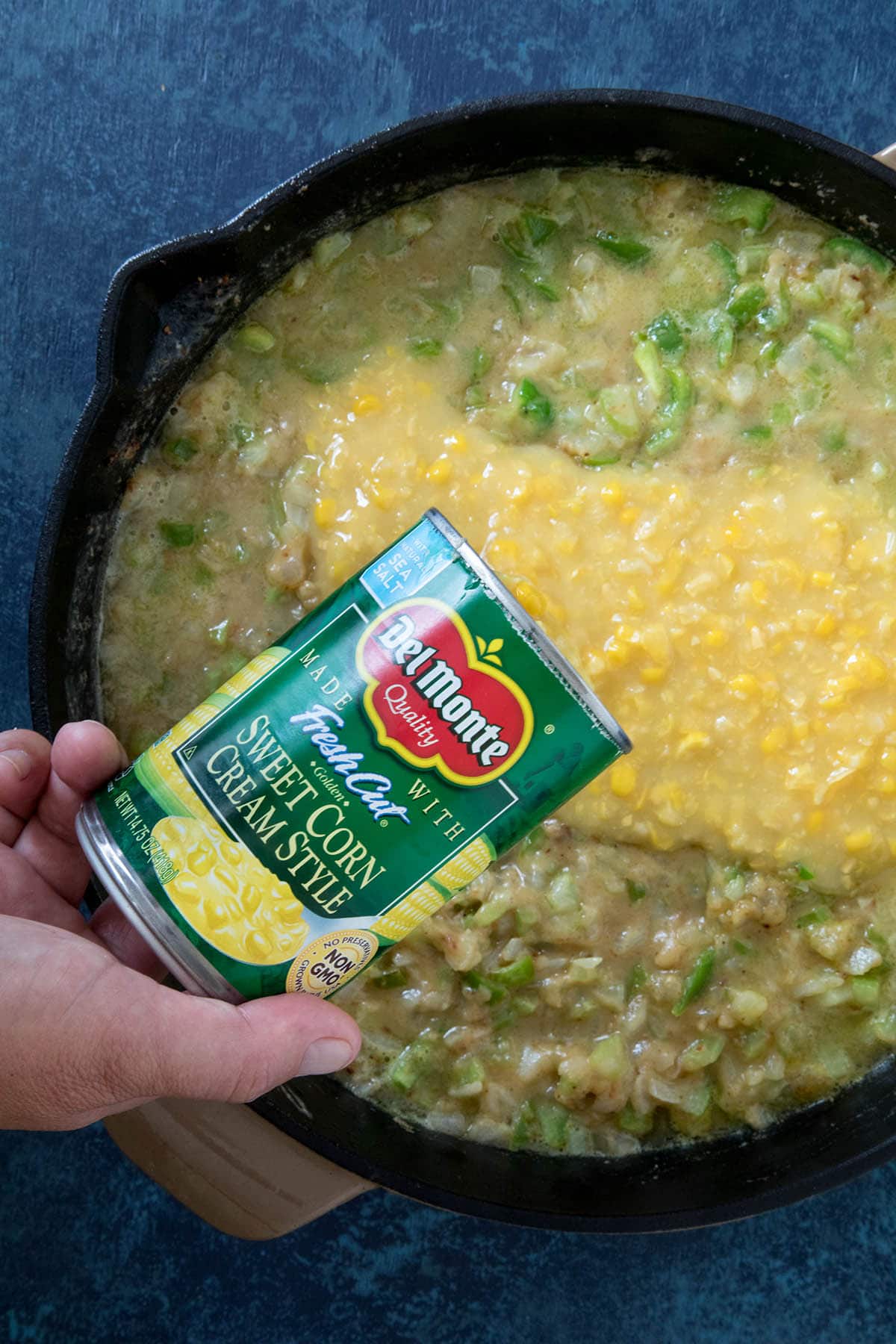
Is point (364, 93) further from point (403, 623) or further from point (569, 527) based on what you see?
point (403, 623)

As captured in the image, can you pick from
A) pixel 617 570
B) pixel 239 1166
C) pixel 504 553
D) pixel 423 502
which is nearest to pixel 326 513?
pixel 423 502

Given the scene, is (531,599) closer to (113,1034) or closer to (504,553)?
(504,553)

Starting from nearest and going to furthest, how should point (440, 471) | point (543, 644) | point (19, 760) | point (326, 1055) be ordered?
point (543, 644) < point (326, 1055) < point (19, 760) < point (440, 471)

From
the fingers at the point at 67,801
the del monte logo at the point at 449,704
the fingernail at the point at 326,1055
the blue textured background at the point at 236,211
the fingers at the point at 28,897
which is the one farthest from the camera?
the blue textured background at the point at 236,211

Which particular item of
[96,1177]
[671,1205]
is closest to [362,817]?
[671,1205]

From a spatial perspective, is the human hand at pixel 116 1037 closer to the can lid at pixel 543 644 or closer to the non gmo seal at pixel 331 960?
the non gmo seal at pixel 331 960

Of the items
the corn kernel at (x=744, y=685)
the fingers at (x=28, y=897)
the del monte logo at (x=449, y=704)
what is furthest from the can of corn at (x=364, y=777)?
the corn kernel at (x=744, y=685)

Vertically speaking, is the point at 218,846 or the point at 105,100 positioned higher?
the point at 105,100
